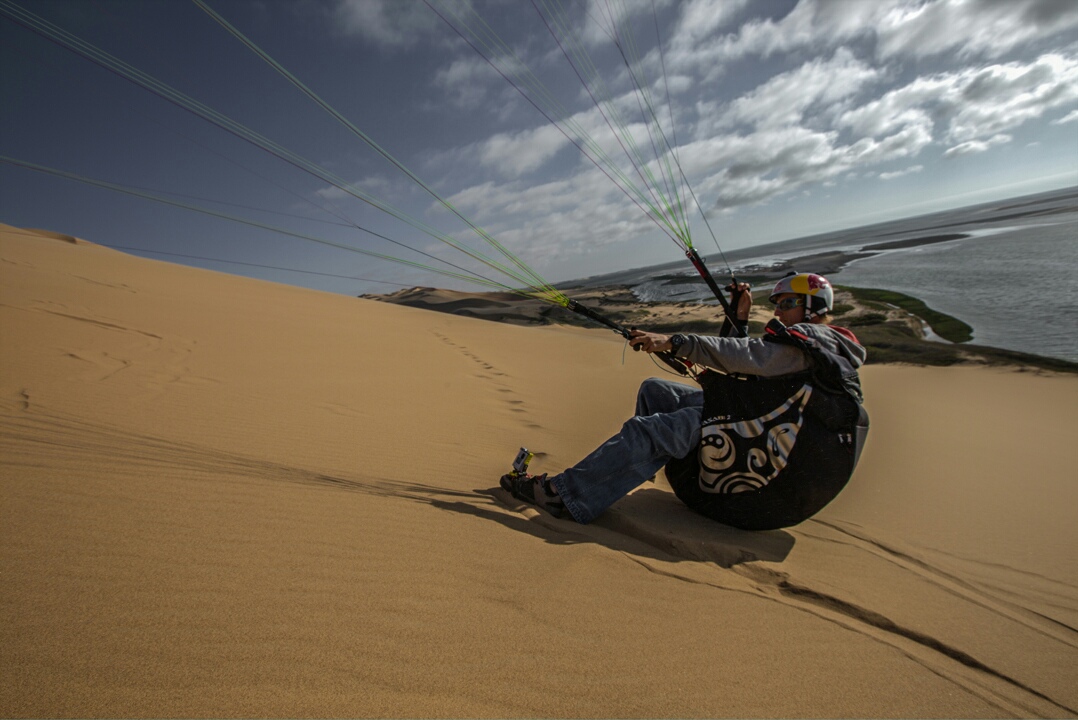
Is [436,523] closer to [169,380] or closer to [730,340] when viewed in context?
[730,340]

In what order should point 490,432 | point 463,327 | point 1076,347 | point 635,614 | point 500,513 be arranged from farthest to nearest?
point 463,327 < point 1076,347 < point 490,432 < point 500,513 < point 635,614

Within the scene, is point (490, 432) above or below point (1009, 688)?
above

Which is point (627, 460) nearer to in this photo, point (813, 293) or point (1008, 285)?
point (813, 293)

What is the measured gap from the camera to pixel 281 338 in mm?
7793

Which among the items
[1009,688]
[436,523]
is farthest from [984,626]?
[436,523]

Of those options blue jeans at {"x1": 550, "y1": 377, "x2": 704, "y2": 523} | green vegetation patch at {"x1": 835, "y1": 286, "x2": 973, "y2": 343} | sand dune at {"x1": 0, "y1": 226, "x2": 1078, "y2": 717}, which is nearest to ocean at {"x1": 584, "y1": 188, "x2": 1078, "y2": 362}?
green vegetation patch at {"x1": 835, "y1": 286, "x2": 973, "y2": 343}

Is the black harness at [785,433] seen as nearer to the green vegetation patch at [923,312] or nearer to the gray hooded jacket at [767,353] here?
the gray hooded jacket at [767,353]

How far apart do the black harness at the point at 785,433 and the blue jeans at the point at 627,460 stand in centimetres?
11

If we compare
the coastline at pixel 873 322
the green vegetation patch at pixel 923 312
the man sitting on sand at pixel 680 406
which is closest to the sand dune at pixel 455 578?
the man sitting on sand at pixel 680 406

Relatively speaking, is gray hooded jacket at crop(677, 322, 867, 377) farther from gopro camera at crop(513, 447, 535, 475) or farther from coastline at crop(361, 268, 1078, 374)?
coastline at crop(361, 268, 1078, 374)

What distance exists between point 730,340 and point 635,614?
1.28 meters

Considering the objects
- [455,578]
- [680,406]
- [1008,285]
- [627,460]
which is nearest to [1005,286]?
[1008,285]

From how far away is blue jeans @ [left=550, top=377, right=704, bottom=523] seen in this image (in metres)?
2.47

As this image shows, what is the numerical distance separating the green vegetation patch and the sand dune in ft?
21.1
